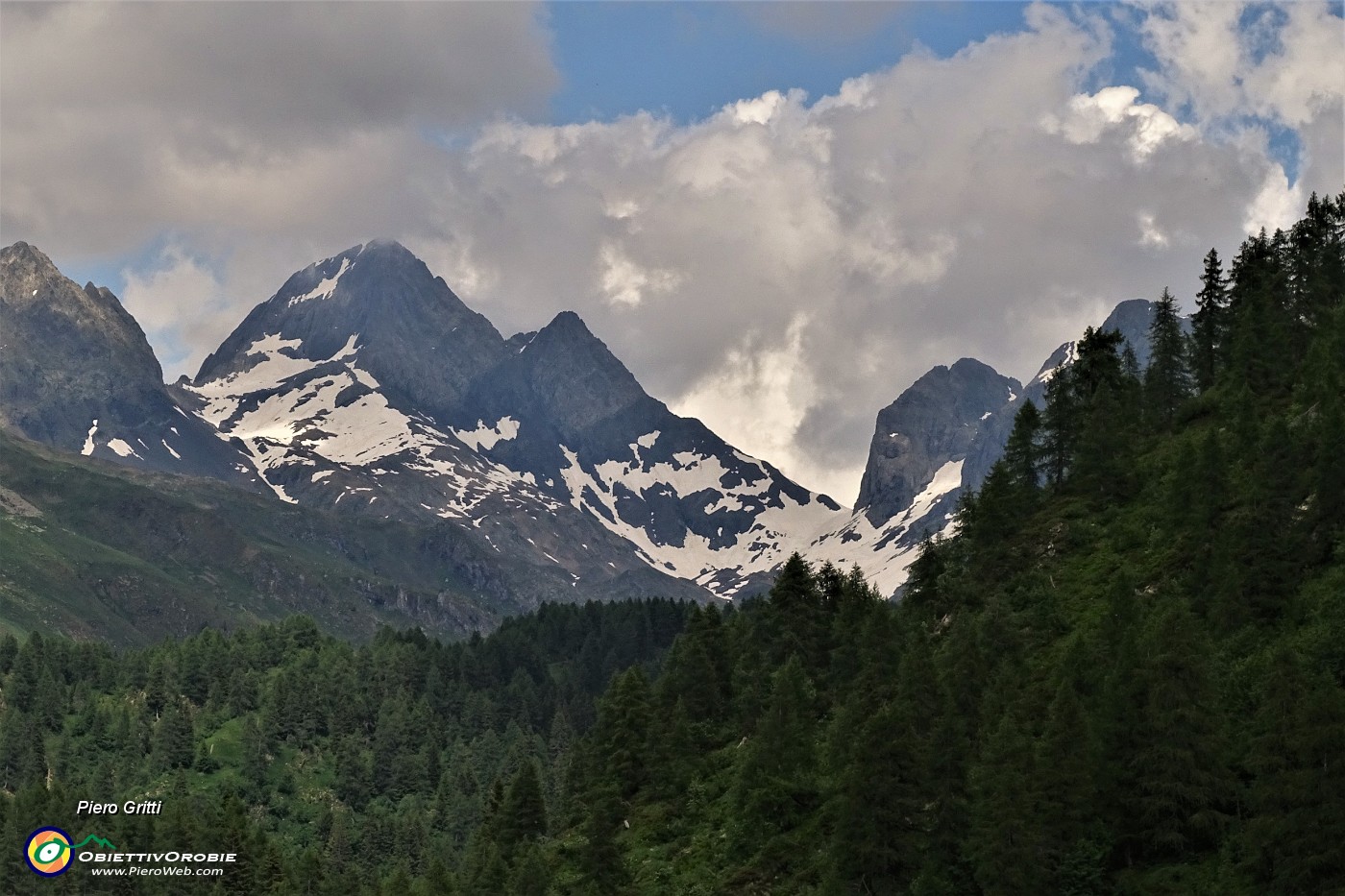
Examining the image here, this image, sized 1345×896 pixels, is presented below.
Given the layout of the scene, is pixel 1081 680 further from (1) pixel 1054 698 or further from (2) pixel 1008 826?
(2) pixel 1008 826

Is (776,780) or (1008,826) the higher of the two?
(776,780)

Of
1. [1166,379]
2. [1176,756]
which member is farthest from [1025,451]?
[1176,756]

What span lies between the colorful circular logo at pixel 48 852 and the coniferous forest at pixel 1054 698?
1.33 m

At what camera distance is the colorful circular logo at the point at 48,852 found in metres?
144

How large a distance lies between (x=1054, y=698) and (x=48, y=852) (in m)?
96.0

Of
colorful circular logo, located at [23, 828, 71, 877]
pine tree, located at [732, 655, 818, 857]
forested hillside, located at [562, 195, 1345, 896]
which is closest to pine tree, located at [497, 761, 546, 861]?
forested hillside, located at [562, 195, 1345, 896]

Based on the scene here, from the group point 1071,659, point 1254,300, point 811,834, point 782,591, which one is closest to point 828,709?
point 782,591

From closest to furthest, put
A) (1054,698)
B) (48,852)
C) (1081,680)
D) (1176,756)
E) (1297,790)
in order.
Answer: (1297,790) → (1176,756) → (1054,698) → (1081,680) → (48,852)

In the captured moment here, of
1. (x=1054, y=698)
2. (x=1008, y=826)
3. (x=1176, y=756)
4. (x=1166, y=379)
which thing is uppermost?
(x=1166, y=379)

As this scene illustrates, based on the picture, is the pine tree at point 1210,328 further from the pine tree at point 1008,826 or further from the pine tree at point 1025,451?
the pine tree at point 1008,826

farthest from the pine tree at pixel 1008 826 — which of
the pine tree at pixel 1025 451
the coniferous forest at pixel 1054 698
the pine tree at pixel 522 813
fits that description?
the pine tree at pixel 1025 451

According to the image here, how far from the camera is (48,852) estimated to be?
480 ft

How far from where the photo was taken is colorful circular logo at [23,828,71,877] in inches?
5655

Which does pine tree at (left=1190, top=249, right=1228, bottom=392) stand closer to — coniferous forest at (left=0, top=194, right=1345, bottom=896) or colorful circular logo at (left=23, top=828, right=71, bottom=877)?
coniferous forest at (left=0, top=194, right=1345, bottom=896)
